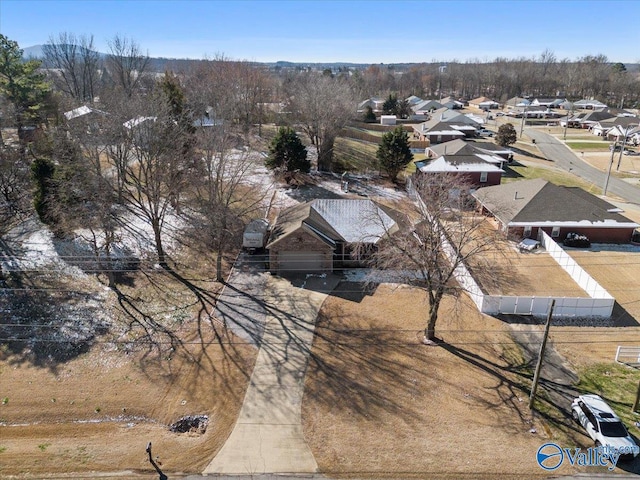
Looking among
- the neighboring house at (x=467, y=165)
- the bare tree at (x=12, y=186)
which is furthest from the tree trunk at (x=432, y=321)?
the bare tree at (x=12, y=186)

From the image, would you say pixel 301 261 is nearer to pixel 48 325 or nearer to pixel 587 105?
pixel 48 325

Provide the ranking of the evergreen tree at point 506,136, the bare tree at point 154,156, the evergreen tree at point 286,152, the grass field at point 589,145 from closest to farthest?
the bare tree at point 154,156 < the evergreen tree at point 286,152 < the evergreen tree at point 506,136 < the grass field at point 589,145

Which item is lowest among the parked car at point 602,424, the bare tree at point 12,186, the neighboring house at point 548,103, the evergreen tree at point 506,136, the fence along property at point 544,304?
the parked car at point 602,424

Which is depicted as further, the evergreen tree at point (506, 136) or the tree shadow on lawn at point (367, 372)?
the evergreen tree at point (506, 136)

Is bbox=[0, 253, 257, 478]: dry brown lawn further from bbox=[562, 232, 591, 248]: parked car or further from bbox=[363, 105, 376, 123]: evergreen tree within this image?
bbox=[363, 105, 376, 123]: evergreen tree

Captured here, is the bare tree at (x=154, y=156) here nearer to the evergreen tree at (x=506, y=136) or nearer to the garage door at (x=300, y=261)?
the garage door at (x=300, y=261)

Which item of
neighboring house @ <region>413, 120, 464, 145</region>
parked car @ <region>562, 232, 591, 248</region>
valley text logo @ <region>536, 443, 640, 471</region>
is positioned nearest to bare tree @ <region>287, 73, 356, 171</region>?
neighboring house @ <region>413, 120, 464, 145</region>
